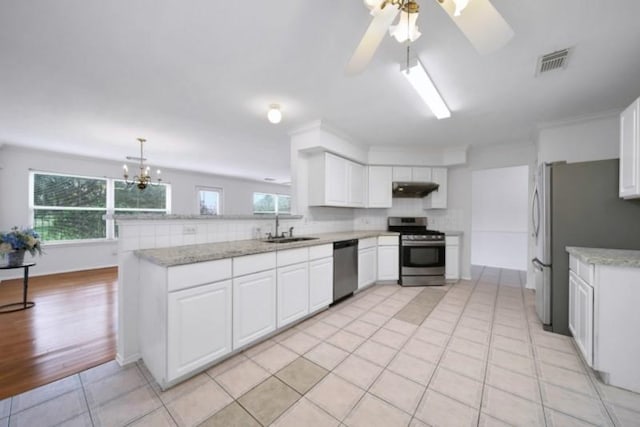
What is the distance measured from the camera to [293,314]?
8.08ft

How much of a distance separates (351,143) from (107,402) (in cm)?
379

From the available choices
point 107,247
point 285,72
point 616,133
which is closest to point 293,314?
point 285,72

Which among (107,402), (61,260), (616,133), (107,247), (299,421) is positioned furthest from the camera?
(107,247)

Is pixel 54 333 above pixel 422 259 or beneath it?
beneath

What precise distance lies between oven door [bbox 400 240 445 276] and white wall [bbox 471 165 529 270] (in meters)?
1.79

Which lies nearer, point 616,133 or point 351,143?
point 616,133

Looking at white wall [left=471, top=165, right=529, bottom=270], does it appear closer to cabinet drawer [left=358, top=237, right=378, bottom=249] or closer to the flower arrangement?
cabinet drawer [left=358, top=237, right=378, bottom=249]

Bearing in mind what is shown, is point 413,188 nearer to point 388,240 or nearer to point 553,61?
point 388,240

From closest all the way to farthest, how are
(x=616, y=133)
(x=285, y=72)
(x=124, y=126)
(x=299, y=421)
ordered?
(x=299, y=421)
(x=285, y=72)
(x=616, y=133)
(x=124, y=126)

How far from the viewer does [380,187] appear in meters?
4.34

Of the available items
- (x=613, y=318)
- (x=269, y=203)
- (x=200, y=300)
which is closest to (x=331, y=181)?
(x=200, y=300)

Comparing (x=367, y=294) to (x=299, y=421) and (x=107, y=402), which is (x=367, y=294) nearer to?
(x=299, y=421)

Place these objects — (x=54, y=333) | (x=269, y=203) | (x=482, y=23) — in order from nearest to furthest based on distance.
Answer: (x=482, y=23), (x=54, y=333), (x=269, y=203)

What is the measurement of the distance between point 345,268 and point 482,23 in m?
2.70
